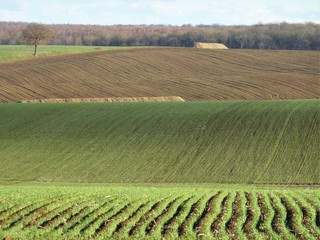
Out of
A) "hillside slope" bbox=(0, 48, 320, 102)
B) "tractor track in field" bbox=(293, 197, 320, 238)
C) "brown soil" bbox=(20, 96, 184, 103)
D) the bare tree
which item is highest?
the bare tree

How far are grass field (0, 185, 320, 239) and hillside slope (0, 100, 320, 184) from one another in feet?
47.2

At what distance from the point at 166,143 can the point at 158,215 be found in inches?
966

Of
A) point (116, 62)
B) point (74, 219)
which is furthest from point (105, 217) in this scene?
point (116, 62)

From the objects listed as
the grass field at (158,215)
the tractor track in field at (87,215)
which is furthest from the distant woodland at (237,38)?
the tractor track in field at (87,215)

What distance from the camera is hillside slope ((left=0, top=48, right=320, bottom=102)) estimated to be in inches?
2640

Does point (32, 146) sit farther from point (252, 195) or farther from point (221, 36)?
point (221, 36)

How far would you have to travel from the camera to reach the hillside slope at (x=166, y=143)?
36156 mm

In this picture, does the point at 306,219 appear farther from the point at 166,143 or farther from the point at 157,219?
the point at 166,143

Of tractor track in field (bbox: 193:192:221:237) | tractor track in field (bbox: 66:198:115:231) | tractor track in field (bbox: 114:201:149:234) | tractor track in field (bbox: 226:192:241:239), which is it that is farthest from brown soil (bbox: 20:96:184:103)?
tractor track in field (bbox: 114:201:149:234)

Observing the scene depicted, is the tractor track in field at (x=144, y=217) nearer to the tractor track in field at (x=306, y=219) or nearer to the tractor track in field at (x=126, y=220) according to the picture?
the tractor track in field at (x=126, y=220)

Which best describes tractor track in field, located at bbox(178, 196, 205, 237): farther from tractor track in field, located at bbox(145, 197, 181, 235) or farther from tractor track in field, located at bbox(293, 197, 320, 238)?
tractor track in field, located at bbox(293, 197, 320, 238)

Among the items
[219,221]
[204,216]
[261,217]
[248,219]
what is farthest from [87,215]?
[261,217]

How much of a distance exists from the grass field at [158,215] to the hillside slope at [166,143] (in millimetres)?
14382

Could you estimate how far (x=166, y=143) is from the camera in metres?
42.2
